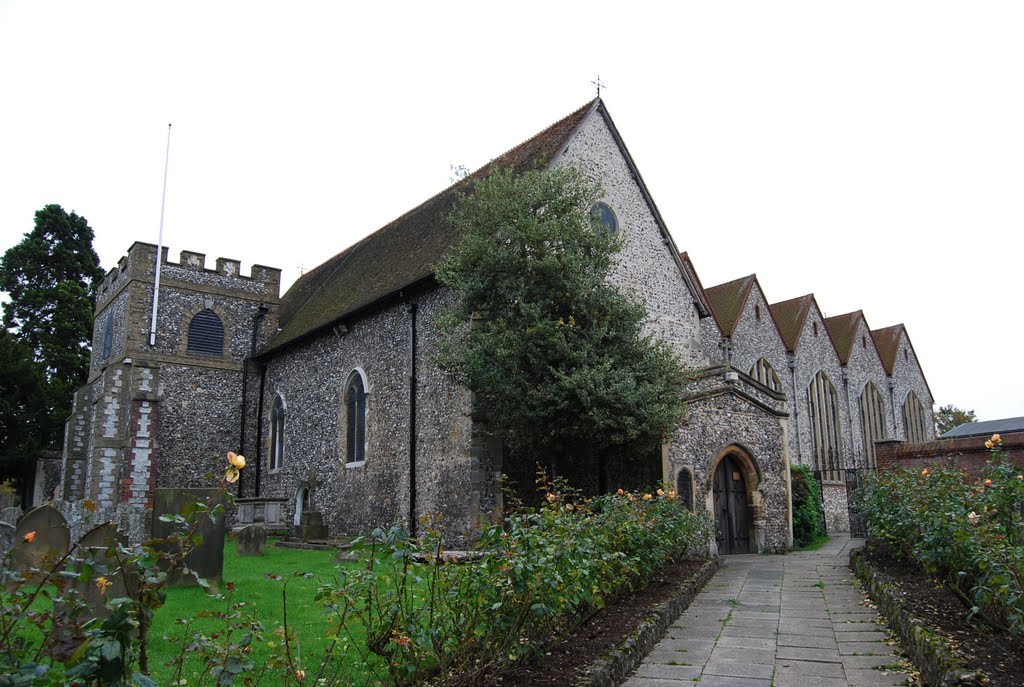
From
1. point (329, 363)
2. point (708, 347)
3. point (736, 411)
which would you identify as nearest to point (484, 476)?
point (736, 411)

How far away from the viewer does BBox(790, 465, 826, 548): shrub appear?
1794cm

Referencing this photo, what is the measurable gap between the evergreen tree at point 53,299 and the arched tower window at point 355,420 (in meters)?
16.7

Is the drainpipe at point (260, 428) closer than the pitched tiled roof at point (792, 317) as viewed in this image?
Yes

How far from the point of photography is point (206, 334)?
24.1 m

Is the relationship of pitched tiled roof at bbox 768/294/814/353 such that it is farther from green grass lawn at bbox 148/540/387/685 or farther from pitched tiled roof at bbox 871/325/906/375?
green grass lawn at bbox 148/540/387/685

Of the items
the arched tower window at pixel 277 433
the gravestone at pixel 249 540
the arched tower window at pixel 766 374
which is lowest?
the gravestone at pixel 249 540

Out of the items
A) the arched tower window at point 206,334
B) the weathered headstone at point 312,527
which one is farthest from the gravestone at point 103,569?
the arched tower window at point 206,334

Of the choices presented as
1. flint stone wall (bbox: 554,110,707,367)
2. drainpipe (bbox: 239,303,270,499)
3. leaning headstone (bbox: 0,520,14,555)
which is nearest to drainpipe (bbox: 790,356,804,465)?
flint stone wall (bbox: 554,110,707,367)

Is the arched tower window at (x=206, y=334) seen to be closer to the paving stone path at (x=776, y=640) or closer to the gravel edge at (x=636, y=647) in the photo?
the paving stone path at (x=776, y=640)

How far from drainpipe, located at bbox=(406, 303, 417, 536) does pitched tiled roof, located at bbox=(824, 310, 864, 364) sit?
22.8 metres

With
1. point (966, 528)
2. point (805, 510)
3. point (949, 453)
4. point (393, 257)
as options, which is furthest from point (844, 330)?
point (966, 528)

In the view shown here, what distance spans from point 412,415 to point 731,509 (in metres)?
7.18

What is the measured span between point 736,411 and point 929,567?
26.4ft

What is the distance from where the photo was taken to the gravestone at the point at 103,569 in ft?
10.9
